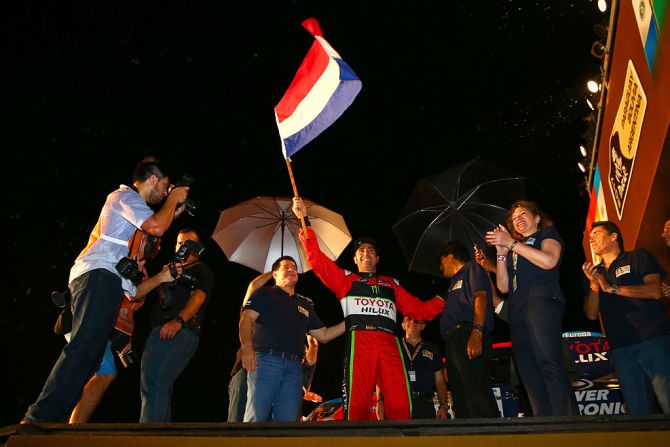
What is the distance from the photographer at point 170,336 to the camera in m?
4.69

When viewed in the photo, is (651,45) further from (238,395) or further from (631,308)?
(238,395)

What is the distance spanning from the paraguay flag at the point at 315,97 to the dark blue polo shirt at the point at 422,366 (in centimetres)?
251

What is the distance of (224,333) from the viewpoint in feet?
61.5

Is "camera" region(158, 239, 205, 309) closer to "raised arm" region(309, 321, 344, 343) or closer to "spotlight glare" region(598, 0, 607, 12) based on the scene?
"raised arm" region(309, 321, 344, 343)

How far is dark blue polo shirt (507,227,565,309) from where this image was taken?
434 cm

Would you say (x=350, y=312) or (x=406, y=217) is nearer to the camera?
(x=350, y=312)

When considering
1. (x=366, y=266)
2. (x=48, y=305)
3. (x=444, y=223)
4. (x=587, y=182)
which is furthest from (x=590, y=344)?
(x=48, y=305)

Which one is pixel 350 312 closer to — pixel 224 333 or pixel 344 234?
pixel 344 234

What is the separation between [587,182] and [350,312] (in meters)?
6.73

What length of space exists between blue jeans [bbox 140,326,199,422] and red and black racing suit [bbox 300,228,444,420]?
1.33m

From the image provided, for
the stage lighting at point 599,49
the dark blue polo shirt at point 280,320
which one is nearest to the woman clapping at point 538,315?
the dark blue polo shirt at point 280,320

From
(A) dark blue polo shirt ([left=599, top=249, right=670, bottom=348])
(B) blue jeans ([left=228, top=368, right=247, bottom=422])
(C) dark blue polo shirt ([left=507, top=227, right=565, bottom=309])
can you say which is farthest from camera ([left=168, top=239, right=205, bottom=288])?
(A) dark blue polo shirt ([left=599, top=249, right=670, bottom=348])

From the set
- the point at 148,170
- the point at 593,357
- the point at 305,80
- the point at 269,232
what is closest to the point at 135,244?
the point at 148,170

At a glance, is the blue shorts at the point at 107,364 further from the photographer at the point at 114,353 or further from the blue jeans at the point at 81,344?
the blue jeans at the point at 81,344
